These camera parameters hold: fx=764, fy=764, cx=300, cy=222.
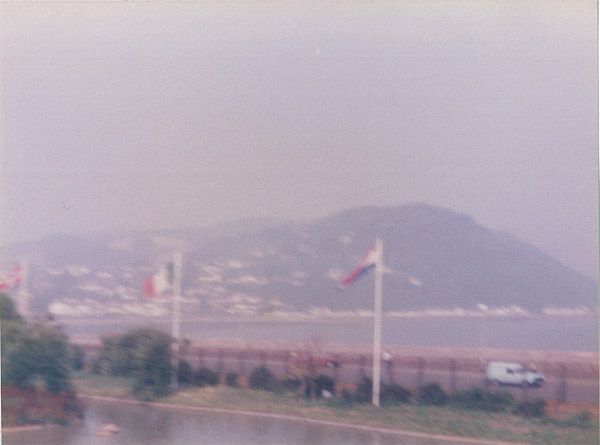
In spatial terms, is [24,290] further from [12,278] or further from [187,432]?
[187,432]

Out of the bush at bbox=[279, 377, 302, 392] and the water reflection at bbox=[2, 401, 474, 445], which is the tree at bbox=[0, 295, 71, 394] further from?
the bush at bbox=[279, 377, 302, 392]

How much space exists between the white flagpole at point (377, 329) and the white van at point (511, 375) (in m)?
1.00

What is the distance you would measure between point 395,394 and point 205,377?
179 centimetres

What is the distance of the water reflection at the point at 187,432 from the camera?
6.79 m

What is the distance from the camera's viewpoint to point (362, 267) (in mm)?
7055

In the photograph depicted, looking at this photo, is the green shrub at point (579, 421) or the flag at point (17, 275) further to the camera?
the flag at point (17, 275)

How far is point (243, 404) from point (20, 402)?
2031mm

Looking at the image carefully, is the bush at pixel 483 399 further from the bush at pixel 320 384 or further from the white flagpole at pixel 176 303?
the white flagpole at pixel 176 303

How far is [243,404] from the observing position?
712cm

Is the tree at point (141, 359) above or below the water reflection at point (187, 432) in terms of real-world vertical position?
above

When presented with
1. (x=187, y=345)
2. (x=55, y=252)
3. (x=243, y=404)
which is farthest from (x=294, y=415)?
(x=55, y=252)

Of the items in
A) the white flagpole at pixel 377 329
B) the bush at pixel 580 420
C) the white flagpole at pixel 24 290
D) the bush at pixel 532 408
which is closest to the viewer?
the bush at pixel 580 420

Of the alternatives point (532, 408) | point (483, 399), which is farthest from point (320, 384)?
point (532, 408)

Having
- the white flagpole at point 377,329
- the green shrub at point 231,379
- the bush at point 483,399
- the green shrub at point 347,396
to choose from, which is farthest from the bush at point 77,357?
the bush at point 483,399
